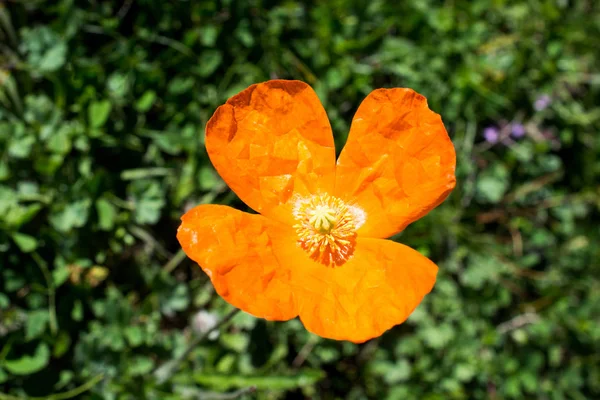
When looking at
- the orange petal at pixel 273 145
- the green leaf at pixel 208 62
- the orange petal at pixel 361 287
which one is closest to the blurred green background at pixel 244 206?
the green leaf at pixel 208 62

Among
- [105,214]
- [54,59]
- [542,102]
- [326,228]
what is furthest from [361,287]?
[542,102]

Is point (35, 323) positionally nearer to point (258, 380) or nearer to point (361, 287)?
point (258, 380)

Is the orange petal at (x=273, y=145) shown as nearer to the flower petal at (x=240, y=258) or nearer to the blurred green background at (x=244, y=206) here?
the flower petal at (x=240, y=258)

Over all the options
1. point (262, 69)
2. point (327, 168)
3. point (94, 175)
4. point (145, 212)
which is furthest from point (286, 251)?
point (262, 69)

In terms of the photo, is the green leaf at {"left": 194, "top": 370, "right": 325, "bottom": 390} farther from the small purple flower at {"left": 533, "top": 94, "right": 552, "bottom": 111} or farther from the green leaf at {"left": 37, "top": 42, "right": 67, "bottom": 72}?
the small purple flower at {"left": 533, "top": 94, "right": 552, "bottom": 111}

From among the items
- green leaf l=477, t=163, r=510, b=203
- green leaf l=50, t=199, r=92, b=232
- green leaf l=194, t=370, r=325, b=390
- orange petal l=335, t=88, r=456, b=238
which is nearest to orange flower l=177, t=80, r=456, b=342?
orange petal l=335, t=88, r=456, b=238

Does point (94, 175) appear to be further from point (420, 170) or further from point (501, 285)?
point (501, 285)
